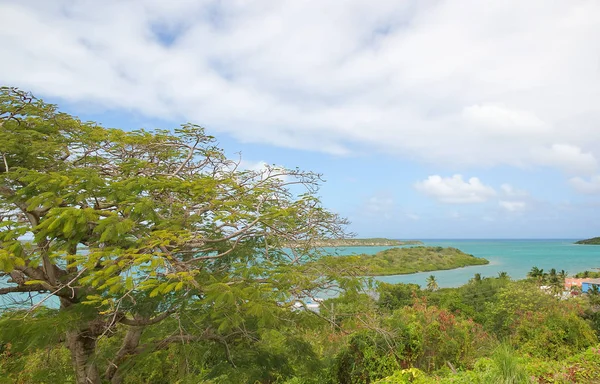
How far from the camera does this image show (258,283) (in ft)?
13.5

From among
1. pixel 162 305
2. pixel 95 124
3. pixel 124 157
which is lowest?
pixel 162 305

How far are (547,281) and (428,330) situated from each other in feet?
116

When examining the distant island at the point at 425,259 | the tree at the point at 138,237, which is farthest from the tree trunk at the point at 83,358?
the distant island at the point at 425,259

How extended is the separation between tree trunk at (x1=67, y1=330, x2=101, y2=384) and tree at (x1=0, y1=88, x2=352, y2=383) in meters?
0.02

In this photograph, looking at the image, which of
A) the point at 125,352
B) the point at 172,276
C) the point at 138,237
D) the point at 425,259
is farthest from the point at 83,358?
the point at 425,259

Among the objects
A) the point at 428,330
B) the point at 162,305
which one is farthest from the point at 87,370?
the point at 428,330

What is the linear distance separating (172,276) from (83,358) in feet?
9.55

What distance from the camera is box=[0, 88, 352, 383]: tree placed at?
369 cm

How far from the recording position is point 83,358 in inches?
200

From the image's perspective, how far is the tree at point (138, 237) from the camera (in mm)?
3688

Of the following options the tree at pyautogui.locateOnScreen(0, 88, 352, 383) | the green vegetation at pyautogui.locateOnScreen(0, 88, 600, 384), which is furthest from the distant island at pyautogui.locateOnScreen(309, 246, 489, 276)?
the tree at pyautogui.locateOnScreen(0, 88, 352, 383)

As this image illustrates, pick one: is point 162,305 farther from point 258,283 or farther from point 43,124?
point 43,124

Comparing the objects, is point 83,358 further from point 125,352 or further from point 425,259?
point 425,259

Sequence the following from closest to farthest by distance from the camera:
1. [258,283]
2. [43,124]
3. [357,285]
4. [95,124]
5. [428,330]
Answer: [258,283]
[357,285]
[43,124]
[95,124]
[428,330]
